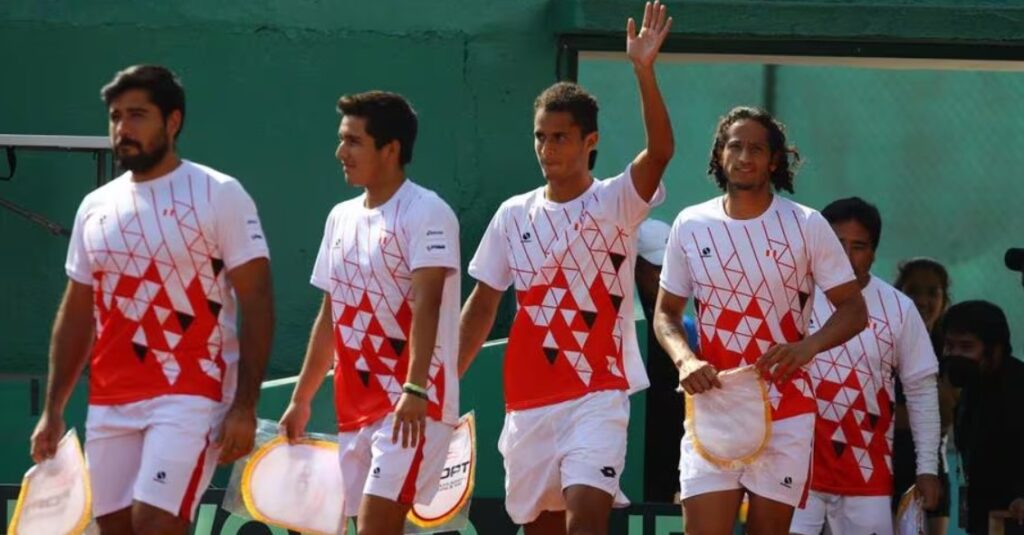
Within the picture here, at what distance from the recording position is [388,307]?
8578 millimetres

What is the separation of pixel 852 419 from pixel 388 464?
2301 mm

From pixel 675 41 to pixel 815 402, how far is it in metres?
4.44

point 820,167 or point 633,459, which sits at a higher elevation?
point 820,167

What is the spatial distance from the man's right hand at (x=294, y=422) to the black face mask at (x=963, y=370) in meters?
3.34

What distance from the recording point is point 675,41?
42.5 feet

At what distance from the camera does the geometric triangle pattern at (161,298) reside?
792cm

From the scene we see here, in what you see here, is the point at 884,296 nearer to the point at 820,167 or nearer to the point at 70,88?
the point at 820,167

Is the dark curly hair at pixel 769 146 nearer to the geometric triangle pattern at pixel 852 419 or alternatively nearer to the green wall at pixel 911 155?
the geometric triangle pattern at pixel 852 419

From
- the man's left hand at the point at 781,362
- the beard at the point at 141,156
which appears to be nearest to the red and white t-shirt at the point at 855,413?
the man's left hand at the point at 781,362

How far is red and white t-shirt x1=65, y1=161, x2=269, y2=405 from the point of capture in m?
7.92

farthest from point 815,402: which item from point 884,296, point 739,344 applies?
point 884,296

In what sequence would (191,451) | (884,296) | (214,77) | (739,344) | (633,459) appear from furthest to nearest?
1. (214,77)
2. (633,459)
3. (884,296)
4. (739,344)
5. (191,451)

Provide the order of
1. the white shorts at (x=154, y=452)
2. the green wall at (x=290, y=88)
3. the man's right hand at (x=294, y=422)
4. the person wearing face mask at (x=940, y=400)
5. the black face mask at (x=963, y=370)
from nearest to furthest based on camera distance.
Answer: the white shorts at (x=154, y=452) < the man's right hand at (x=294, y=422) < the person wearing face mask at (x=940, y=400) < the black face mask at (x=963, y=370) < the green wall at (x=290, y=88)

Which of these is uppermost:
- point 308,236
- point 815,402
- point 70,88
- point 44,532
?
point 70,88
